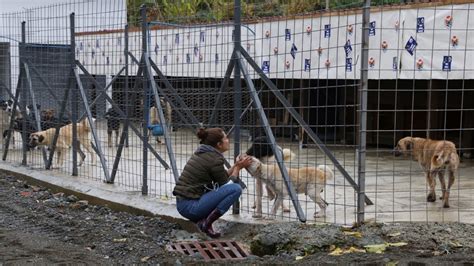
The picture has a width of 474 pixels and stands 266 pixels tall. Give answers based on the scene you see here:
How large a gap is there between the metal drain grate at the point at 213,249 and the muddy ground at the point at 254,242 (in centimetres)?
12

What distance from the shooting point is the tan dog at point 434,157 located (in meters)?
8.17

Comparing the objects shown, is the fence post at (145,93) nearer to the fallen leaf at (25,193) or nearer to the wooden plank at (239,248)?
the fallen leaf at (25,193)

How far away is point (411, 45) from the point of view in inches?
422

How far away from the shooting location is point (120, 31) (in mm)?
12891

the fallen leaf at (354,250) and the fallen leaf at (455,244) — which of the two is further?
the fallen leaf at (455,244)

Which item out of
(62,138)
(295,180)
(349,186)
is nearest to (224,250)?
(295,180)

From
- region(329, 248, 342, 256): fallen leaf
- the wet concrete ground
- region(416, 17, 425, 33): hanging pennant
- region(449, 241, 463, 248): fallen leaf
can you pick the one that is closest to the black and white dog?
the wet concrete ground

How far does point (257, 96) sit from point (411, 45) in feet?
14.2

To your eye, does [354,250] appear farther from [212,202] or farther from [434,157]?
[434,157]

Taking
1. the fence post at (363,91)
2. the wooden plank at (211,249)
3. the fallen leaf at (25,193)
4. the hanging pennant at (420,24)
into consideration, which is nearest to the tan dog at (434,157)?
the fence post at (363,91)

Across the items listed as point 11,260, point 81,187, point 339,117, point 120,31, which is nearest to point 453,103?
point 339,117

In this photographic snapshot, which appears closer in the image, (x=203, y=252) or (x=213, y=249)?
(x=203, y=252)

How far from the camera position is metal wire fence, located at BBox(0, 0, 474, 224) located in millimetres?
7641

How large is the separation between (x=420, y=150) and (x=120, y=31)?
6.81 metres
